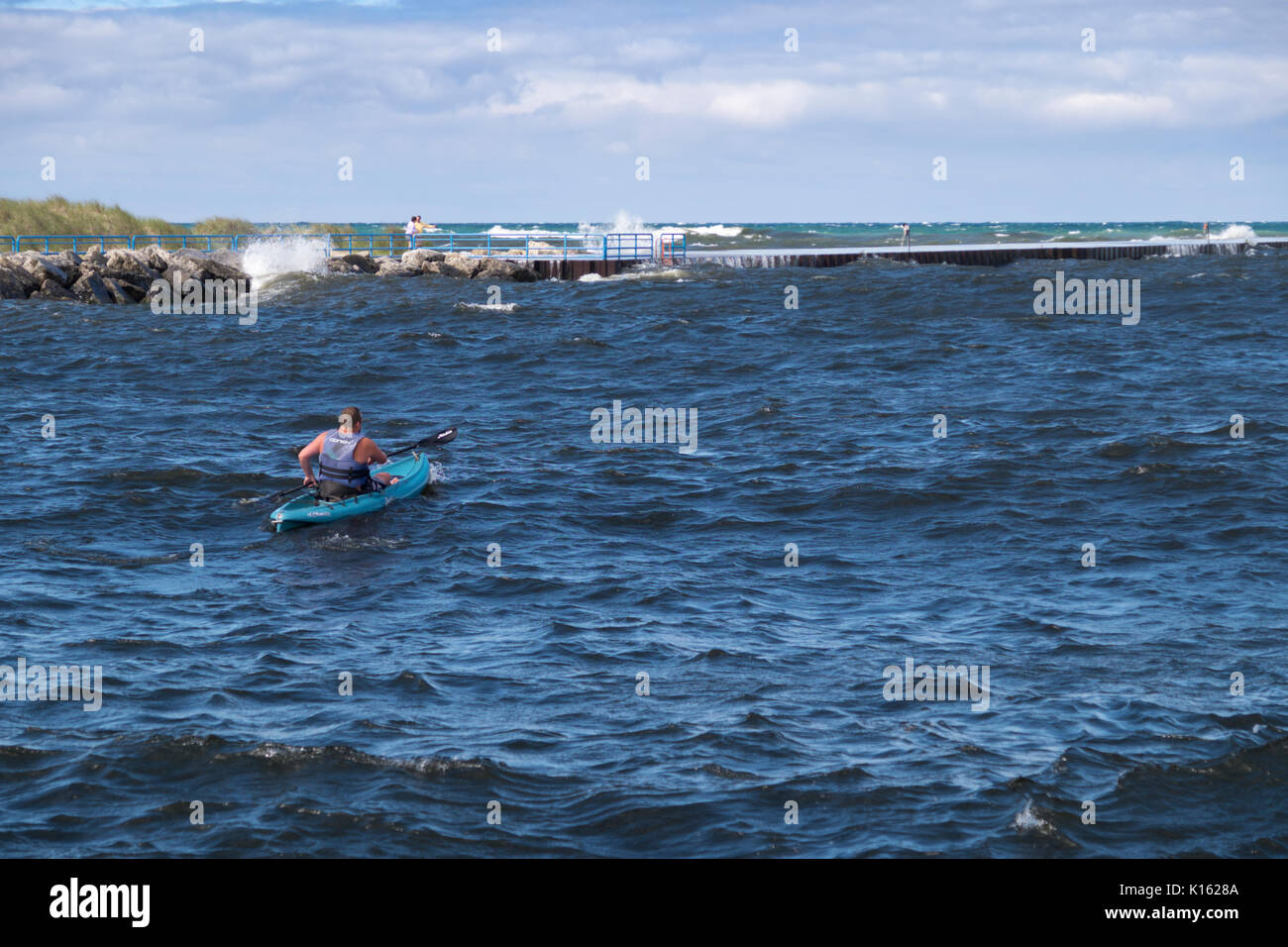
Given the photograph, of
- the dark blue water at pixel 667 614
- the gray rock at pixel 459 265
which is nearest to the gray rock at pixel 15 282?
the dark blue water at pixel 667 614

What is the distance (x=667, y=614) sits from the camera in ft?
44.3

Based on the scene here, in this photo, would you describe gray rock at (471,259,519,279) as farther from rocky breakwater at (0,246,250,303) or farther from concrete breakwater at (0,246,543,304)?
rocky breakwater at (0,246,250,303)

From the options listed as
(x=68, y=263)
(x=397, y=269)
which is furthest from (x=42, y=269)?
(x=397, y=269)

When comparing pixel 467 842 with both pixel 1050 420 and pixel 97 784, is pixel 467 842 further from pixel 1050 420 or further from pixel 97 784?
pixel 1050 420

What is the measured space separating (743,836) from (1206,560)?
29.8 feet

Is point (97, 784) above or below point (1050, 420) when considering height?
below

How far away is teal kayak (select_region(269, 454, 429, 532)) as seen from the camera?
54.7 ft

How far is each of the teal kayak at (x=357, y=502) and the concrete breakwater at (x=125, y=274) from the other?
26.7m

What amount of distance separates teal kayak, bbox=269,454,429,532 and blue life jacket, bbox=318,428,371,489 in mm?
283

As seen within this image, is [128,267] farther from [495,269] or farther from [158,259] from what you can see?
[495,269]

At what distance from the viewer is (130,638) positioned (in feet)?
41.0

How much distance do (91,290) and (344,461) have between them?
28.9 meters

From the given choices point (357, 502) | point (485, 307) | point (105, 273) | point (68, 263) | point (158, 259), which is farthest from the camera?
point (158, 259)
